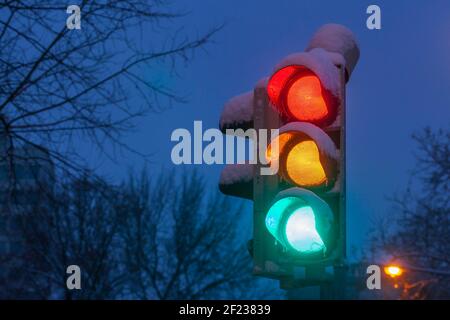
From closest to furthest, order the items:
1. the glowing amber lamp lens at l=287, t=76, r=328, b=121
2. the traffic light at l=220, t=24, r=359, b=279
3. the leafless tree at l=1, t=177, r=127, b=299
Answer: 1. the traffic light at l=220, t=24, r=359, b=279
2. the glowing amber lamp lens at l=287, t=76, r=328, b=121
3. the leafless tree at l=1, t=177, r=127, b=299

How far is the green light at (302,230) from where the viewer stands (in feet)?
15.5

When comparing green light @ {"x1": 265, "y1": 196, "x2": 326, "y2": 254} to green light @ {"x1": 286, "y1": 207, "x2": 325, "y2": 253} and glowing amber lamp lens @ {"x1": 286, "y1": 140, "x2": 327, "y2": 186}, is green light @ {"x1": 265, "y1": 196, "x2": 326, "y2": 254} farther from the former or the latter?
glowing amber lamp lens @ {"x1": 286, "y1": 140, "x2": 327, "y2": 186}

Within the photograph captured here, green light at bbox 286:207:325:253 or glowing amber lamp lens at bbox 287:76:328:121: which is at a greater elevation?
glowing amber lamp lens at bbox 287:76:328:121

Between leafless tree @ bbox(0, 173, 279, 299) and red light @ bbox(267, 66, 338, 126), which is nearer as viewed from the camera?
red light @ bbox(267, 66, 338, 126)

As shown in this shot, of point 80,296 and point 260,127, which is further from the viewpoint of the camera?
point 80,296

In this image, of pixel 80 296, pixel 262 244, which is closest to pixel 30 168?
pixel 262 244

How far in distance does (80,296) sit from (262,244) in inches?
813

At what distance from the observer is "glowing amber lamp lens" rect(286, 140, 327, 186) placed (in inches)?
186

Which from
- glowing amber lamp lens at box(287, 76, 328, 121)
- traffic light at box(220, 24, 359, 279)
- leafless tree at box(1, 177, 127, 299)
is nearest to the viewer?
traffic light at box(220, 24, 359, 279)

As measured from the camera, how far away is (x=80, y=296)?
81.9 feet

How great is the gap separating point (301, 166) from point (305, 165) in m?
0.02

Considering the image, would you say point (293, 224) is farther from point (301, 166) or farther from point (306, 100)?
point (306, 100)

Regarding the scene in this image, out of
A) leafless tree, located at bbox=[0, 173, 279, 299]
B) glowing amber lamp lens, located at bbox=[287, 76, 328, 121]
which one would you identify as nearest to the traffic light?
glowing amber lamp lens, located at bbox=[287, 76, 328, 121]
